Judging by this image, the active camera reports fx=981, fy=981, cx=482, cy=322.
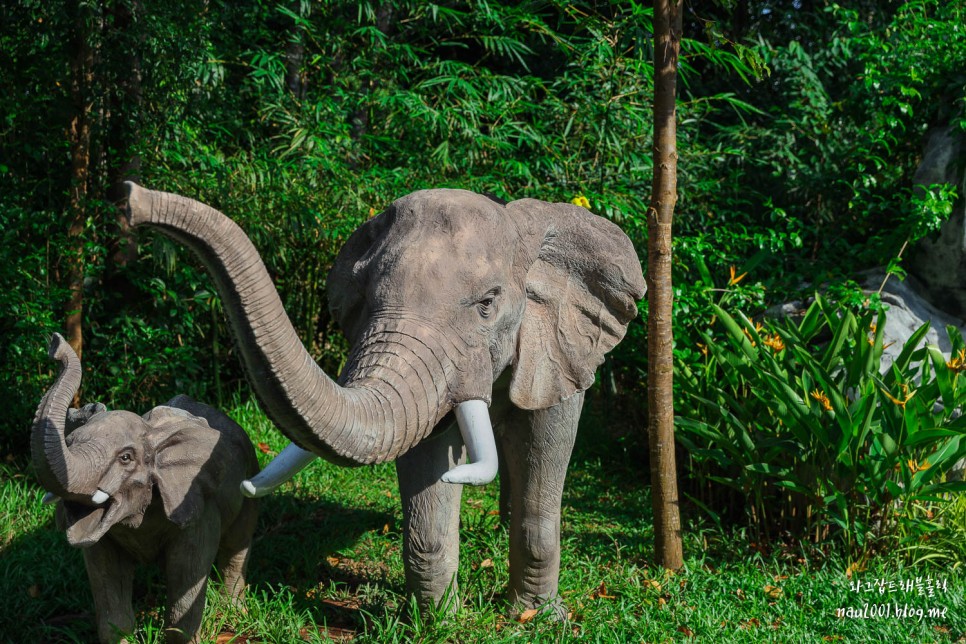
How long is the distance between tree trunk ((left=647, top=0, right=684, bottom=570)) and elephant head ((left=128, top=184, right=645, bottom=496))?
0.51 metres

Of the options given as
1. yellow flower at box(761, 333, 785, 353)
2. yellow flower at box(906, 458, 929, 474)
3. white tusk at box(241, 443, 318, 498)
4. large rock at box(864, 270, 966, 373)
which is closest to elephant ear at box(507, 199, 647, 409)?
white tusk at box(241, 443, 318, 498)

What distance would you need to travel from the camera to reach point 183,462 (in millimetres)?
3771

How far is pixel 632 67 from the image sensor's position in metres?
7.38

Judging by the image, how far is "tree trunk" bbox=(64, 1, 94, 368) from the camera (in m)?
5.75

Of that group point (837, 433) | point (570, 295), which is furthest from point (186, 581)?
point (837, 433)

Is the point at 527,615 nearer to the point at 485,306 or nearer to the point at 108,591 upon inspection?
the point at 485,306

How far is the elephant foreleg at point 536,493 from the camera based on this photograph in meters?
4.16

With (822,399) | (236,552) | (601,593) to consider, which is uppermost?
(822,399)

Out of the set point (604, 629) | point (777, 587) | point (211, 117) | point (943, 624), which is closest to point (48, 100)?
point (211, 117)

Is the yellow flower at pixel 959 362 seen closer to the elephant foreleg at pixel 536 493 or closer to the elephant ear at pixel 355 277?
the elephant foreleg at pixel 536 493

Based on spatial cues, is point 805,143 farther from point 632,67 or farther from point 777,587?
point 777,587

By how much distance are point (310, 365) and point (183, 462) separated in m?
1.38

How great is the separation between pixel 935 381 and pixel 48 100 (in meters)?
5.22

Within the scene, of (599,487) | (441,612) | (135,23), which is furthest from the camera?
(599,487)
